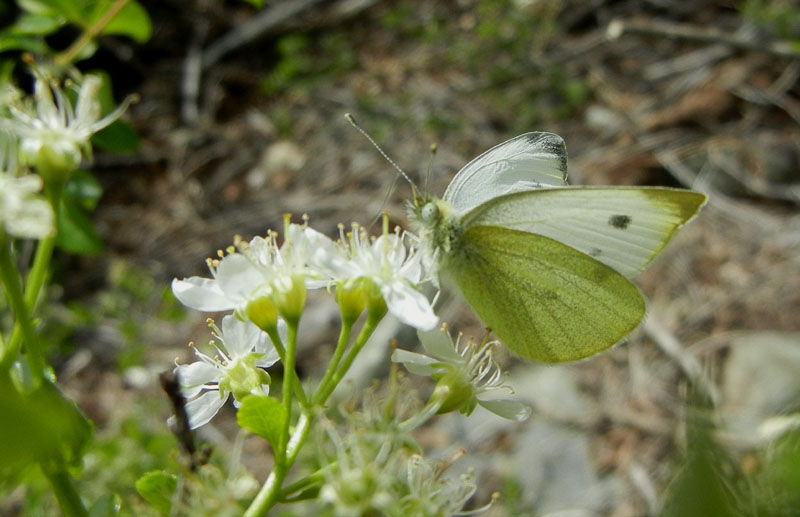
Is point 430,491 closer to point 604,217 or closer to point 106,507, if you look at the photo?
point 106,507

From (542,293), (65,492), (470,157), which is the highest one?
(65,492)

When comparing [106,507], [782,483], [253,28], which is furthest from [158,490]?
[253,28]

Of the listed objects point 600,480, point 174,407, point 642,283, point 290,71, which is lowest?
point 600,480

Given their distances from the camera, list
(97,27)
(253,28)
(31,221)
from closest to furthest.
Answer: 1. (31,221)
2. (97,27)
3. (253,28)

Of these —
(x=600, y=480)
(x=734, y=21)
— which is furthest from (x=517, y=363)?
(x=734, y=21)

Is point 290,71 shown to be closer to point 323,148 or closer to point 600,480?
point 323,148

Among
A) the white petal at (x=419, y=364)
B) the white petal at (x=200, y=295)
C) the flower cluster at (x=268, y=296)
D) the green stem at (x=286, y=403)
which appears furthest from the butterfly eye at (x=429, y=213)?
the green stem at (x=286, y=403)

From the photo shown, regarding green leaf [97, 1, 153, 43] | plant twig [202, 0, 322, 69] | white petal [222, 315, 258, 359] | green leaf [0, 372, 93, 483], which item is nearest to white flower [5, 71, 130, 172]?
white petal [222, 315, 258, 359]
